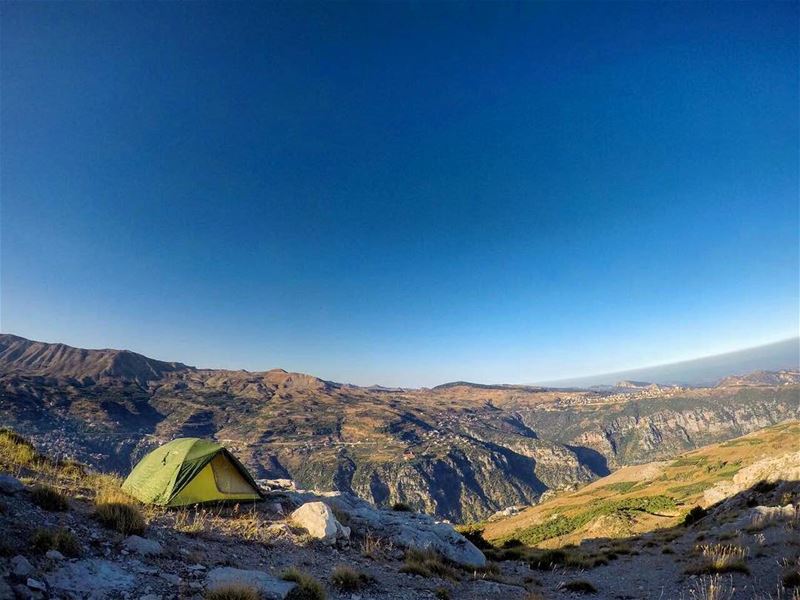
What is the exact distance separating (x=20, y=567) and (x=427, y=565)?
1155 centimetres

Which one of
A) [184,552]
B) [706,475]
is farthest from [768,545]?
[706,475]

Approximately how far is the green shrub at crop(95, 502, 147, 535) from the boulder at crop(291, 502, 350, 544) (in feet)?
19.0

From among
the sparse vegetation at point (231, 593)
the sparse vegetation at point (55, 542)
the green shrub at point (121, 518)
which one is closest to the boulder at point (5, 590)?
the sparse vegetation at point (55, 542)

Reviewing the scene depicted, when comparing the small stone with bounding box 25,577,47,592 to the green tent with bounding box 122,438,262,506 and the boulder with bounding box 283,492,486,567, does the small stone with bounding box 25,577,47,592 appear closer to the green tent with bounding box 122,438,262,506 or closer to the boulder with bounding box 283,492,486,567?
the green tent with bounding box 122,438,262,506

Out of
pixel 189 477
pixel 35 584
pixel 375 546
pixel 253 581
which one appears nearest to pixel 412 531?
pixel 375 546

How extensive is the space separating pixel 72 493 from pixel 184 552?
5.90m

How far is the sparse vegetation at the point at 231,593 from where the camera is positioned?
7500 millimetres

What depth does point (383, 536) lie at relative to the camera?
16922mm

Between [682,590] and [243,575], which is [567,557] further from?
[243,575]

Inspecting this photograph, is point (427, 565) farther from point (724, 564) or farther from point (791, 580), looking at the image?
point (791, 580)

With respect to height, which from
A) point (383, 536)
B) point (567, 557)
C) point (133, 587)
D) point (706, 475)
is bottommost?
point (706, 475)

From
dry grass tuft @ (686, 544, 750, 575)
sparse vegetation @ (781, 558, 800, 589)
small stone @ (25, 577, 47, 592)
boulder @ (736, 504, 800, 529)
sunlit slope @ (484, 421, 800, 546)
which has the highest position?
small stone @ (25, 577, 47, 592)

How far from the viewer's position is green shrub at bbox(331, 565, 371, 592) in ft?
33.8

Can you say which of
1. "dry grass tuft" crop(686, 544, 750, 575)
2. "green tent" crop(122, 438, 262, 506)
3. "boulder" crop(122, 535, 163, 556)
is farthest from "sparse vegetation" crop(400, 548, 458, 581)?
"dry grass tuft" crop(686, 544, 750, 575)
